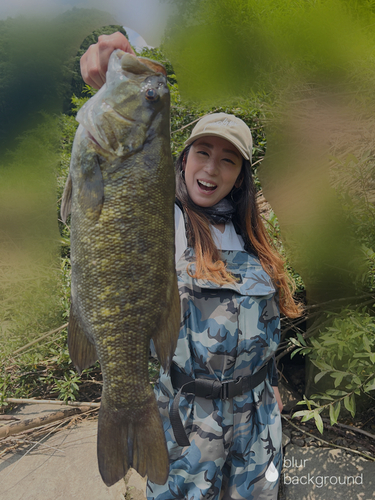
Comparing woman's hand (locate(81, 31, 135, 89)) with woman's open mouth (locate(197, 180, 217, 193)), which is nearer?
woman's hand (locate(81, 31, 135, 89))

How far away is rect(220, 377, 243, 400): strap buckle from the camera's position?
138 centimetres

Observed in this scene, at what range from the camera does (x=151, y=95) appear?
3.14 feet

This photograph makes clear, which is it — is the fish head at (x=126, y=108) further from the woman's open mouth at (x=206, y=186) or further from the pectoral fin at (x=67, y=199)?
the woman's open mouth at (x=206, y=186)

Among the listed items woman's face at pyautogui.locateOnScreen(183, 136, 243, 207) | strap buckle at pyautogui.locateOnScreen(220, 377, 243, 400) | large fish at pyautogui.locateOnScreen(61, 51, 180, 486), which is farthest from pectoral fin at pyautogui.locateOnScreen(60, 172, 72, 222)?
strap buckle at pyautogui.locateOnScreen(220, 377, 243, 400)

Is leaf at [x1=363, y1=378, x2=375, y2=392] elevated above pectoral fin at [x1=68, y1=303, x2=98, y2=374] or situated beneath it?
situated beneath

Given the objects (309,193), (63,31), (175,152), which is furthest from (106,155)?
(63,31)

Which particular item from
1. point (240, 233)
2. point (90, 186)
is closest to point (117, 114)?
point (90, 186)

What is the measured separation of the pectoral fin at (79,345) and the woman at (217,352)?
465mm

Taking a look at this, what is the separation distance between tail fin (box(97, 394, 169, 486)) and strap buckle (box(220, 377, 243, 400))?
42 cm

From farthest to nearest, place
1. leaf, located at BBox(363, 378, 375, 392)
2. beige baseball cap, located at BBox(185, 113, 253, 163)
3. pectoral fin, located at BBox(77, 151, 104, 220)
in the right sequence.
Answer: leaf, located at BBox(363, 378, 375, 392), beige baseball cap, located at BBox(185, 113, 253, 163), pectoral fin, located at BBox(77, 151, 104, 220)

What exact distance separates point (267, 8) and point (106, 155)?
2402 mm

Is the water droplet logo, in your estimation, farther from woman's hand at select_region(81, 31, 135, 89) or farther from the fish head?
woman's hand at select_region(81, 31, 135, 89)

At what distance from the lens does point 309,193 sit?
99.3 inches

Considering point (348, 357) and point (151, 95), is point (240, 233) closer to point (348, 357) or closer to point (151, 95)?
point (151, 95)
